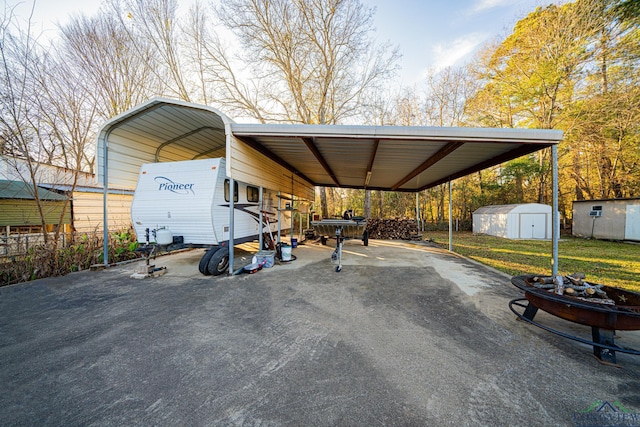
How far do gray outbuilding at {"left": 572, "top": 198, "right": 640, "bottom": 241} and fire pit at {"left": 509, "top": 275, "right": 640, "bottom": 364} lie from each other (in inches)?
549

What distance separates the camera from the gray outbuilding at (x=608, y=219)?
10.9 metres

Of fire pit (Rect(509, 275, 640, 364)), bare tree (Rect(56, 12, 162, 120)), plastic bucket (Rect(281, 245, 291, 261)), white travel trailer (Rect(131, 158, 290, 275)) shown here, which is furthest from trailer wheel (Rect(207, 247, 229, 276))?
bare tree (Rect(56, 12, 162, 120))

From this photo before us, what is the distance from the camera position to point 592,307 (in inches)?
85.4

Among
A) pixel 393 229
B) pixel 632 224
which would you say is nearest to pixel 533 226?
pixel 632 224

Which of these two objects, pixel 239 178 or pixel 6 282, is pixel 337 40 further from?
pixel 6 282

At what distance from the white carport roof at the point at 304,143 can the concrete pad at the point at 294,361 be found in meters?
2.94

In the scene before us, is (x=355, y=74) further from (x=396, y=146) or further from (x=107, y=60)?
(x=107, y=60)

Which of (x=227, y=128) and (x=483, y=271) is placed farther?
(x=483, y=271)

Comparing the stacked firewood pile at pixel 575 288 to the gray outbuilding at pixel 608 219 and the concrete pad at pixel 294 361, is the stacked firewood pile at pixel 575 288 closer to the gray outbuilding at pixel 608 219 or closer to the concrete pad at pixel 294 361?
the concrete pad at pixel 294 361

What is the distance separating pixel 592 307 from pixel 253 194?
22.5ft

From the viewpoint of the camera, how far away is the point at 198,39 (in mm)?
12484

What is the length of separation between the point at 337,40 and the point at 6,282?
15565 millimetres

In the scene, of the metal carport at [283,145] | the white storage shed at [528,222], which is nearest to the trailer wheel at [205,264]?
the metal carport at [283,145]

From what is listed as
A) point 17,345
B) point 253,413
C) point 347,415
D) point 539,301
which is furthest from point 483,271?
point 17,345
